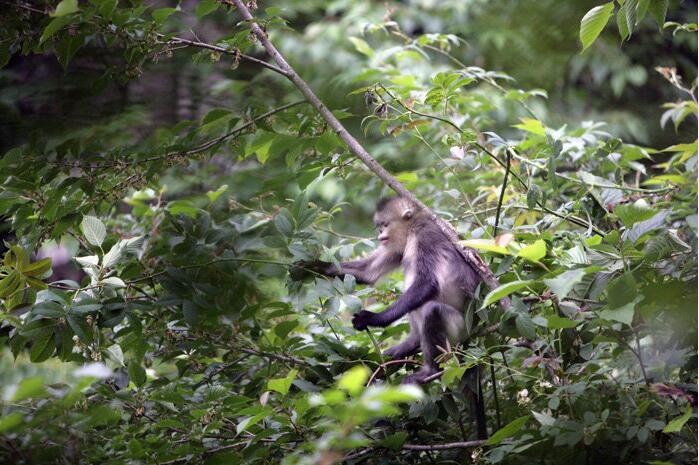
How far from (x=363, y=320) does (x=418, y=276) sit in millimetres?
339

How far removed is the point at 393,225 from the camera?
2.82m

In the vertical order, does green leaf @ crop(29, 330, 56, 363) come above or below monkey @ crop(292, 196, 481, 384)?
above

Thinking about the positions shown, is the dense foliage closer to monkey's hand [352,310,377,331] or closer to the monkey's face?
monkey's hand [352,310,377,331]

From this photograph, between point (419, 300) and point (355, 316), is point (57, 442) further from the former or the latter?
point (419, 300)

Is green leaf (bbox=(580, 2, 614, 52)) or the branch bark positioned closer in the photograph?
green leaf (bbox=(580, 2, 614, 52))

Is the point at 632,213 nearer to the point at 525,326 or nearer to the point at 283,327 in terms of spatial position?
the point at 525,326

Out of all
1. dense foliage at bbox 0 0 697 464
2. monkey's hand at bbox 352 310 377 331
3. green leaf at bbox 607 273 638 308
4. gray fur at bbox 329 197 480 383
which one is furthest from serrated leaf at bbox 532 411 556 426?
monkey's hand at bbox 352 310 377 331

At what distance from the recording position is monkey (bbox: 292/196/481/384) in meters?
2.18

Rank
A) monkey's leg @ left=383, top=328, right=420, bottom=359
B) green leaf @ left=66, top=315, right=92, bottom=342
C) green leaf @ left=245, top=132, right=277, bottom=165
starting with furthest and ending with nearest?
monkey's leg @ left=383, top=328, right=420, bottom=359, green leaf @ left=245, top=132, right=277, bottom=165, green leaf @ left=66, top=315, right=92, bottom=342

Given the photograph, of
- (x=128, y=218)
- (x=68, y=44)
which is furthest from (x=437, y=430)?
(x=128, y=218)

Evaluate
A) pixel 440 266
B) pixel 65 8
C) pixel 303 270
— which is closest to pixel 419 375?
pixel 440 266

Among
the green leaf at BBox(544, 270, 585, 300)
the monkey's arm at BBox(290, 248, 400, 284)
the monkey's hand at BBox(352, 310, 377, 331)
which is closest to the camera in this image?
the green leaf at BBox(544, 270, 585, 300)

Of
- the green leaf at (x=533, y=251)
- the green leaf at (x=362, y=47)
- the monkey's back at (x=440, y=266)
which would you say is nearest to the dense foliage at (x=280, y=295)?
the green leaf at (x=533, y=251)

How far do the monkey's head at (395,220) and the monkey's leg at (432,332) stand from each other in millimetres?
519
